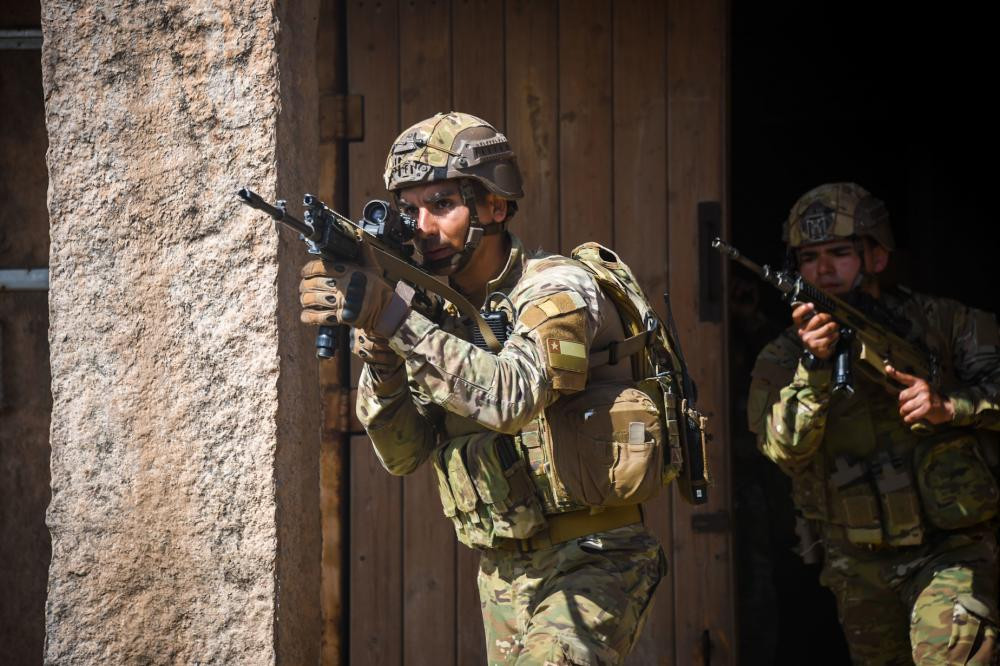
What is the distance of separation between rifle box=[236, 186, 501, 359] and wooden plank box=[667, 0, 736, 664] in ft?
4.24

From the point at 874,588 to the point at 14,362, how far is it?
3097mm

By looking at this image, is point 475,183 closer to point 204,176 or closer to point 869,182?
point 204,176

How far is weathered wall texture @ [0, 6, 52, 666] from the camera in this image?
4.24 metres

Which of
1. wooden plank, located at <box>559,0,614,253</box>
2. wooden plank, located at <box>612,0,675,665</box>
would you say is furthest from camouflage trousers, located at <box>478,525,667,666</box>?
wooden plank, located at <box>559,0,614,253</box>

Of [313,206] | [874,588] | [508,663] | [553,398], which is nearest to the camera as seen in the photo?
[313,206]

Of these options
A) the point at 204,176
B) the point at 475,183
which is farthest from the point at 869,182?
the point at 204,176

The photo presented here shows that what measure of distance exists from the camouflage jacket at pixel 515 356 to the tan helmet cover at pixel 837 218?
3.69 feet

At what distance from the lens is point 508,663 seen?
3.02 meters

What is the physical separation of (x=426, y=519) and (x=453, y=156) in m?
1.52

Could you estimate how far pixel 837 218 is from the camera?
3863mm

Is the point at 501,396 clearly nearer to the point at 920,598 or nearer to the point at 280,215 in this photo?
the point at 280,215

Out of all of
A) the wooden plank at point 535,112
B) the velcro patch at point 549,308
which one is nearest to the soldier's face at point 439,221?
the velcro patch at point 549,308

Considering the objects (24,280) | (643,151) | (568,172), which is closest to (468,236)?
(568,172)

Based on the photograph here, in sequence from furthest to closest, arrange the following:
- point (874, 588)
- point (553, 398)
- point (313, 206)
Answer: point (874, 588), point (553, 398), point (313, 206)
